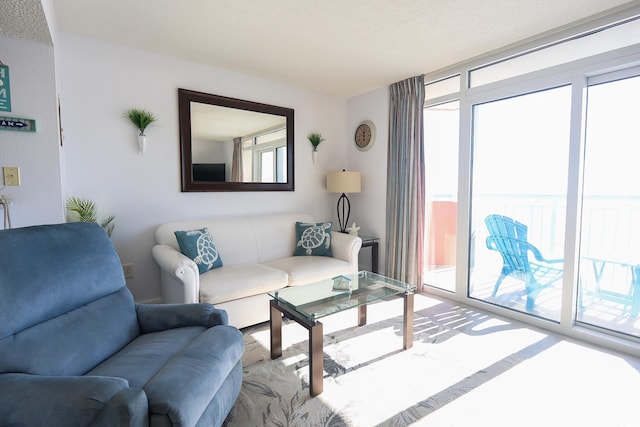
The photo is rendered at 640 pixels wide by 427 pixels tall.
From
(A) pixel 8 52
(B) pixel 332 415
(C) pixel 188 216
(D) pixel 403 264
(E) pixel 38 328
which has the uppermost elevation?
(A) pixel 8 52

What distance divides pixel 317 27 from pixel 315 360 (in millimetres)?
2326

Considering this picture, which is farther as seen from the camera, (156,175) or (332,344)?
(156,175)

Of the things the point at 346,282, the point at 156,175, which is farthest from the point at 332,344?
the point at 156,175

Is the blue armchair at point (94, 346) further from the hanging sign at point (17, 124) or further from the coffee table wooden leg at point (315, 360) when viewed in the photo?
the hanging sign at point (17, 124)

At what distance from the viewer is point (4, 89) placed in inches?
76.1

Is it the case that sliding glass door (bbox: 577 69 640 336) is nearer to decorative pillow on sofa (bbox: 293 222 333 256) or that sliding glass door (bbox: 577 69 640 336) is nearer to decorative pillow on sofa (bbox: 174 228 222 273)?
decorative pillow on sofa (bbox: 293 222 333 256)

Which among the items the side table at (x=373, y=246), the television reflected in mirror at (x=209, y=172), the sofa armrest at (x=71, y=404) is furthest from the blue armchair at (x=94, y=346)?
the side table at (x=373, y=246)

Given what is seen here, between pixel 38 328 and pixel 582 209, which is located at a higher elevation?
pixel 582 209

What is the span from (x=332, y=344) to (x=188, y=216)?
188 centimetres

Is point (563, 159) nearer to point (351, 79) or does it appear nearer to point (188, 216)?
point (351, 79)

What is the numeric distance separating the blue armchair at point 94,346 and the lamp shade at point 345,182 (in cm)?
242

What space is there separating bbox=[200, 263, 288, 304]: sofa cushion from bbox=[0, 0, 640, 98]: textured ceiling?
6.17 ft

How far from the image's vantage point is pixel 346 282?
8.20ft

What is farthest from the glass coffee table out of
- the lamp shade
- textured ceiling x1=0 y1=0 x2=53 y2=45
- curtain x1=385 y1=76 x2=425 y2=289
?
textured ceiling x1=0 y1=0 x2=53 y2=45
